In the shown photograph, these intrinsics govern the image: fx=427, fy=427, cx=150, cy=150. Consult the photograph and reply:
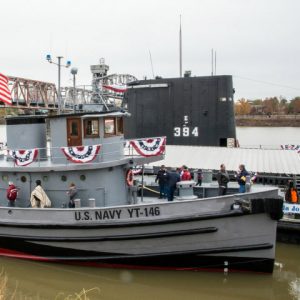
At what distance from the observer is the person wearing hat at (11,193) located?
1097cm

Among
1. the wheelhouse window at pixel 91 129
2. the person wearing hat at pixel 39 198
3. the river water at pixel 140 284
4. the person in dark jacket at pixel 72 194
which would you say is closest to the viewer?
the river water at pixel 140 284

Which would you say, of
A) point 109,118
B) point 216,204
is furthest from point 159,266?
point 109,118

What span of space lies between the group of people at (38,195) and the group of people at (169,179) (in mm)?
2498

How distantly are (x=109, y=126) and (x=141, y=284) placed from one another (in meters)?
4.13

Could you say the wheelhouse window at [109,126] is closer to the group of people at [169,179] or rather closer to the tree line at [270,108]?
the group of people at [169,179]

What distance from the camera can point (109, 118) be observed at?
11359mm

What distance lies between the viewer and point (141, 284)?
991cm

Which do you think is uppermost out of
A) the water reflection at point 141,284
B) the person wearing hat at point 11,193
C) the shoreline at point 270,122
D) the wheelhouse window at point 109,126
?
the shoreline at point 270,122

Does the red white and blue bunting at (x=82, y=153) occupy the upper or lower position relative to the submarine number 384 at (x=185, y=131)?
lower

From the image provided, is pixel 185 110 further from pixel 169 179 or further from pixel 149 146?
pixel 169 179

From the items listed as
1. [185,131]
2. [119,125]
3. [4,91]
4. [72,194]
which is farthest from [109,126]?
[185,131]

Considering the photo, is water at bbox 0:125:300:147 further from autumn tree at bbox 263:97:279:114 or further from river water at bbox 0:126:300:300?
autumn tree at bbox 263:97:279:114

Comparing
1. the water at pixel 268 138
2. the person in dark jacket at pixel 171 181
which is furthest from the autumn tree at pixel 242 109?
the person in dark jacket at pixel 171 181

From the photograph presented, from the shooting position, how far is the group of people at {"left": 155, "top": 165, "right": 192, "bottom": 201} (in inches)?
449
